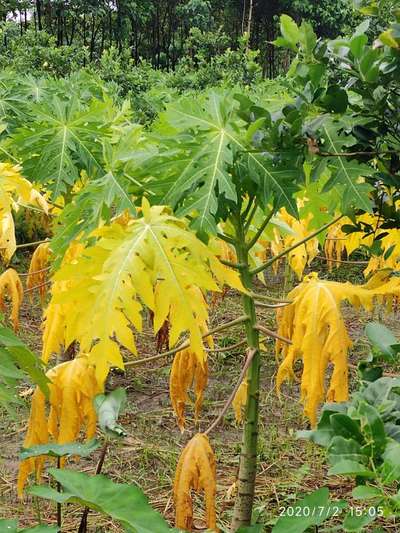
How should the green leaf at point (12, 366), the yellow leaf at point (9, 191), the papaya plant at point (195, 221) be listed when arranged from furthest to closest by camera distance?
the yellow leaf at point (9, 191), the papaya plant at point (195, 221), the green leaf at point (12, 366)

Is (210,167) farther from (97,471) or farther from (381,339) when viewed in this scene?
(97,471)

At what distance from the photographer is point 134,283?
96cm

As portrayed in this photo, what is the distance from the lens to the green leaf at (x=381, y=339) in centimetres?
89

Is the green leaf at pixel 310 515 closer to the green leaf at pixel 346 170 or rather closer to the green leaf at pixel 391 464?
the green leaf at pixel 391 464

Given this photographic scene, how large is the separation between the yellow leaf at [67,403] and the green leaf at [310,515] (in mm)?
435

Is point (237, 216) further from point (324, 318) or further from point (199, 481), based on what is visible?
point (199, 481)

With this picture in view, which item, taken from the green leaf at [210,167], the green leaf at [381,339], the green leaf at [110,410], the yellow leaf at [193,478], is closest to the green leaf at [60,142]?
the green leaf at [210,167]

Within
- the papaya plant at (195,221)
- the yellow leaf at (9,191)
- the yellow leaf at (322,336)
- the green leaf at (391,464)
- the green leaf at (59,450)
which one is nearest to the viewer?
the green leaf at (391,464)

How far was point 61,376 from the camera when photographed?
1.23m

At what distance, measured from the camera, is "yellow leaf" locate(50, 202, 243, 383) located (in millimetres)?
931

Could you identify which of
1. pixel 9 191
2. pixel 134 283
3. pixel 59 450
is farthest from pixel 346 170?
pixel 9 191

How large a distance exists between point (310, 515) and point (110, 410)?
1.24ft

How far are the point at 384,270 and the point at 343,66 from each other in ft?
1.38

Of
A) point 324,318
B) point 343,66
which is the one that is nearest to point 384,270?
point 324,318
